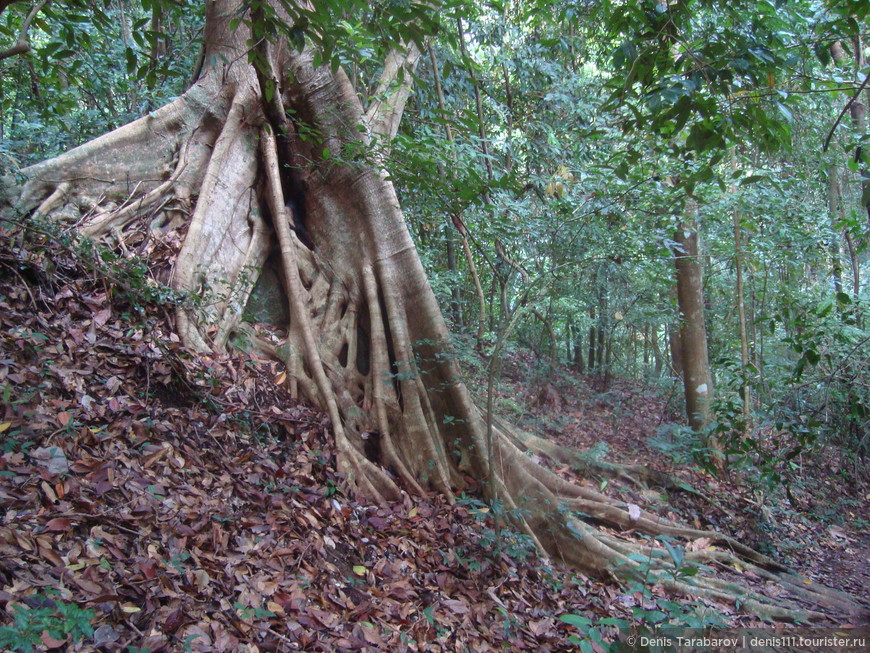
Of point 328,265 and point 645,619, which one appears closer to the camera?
point 645,619

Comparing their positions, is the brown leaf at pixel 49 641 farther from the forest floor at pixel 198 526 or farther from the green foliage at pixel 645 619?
the green foliage at pixel 645 619

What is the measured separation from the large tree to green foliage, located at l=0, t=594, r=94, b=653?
225 cm

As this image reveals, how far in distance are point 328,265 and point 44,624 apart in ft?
12.9

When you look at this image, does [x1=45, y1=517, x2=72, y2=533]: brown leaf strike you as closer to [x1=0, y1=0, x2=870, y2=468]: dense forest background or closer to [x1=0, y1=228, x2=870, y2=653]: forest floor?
[x1=0, y1=228, x2=870, y2=653]: forest floor

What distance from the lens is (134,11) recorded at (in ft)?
27.0

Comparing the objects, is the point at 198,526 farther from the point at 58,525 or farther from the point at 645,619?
the point at 645,619

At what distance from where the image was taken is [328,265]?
212 inches

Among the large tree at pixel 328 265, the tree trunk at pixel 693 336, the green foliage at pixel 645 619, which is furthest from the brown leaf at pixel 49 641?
the tree trunk at pixel 693 336

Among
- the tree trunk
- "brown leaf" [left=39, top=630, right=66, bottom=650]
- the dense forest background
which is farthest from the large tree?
the tree trunk

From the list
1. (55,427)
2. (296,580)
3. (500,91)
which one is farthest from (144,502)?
(500,91)

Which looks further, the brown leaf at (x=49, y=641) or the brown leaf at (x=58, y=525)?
the brown leaf at (x=58, y=525)

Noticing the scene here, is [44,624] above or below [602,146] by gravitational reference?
below

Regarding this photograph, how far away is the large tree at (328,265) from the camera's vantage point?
435cm

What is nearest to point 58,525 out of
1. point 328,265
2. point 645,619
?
point 645,619
